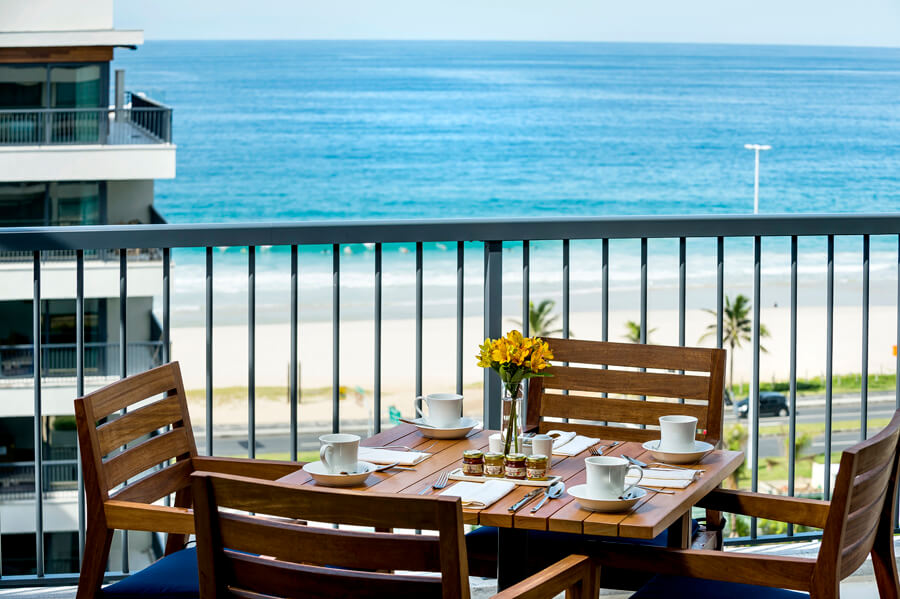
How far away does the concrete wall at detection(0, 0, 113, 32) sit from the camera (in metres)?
18.2

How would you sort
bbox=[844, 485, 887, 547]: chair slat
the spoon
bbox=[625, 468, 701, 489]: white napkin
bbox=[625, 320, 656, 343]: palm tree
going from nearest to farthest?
bbox=[844, 485, 887, 547]: chair slat < the spoon < bbox=[625, 468, 701, 489]: white napkin < bbox=[625, 320, 656, 343]: palm tree

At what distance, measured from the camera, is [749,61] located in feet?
135

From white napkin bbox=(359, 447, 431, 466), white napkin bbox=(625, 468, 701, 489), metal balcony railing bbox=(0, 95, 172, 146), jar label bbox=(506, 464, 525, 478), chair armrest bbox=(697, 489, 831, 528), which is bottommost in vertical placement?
chair armrest bbox=(697, 489, 831, 528)

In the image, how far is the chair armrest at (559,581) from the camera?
6.42ft

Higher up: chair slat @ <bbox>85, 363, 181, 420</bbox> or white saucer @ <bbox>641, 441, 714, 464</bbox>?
chair slat @ <bbox>85, 363, 181, 420</bbox>

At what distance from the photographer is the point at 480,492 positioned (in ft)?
7.55

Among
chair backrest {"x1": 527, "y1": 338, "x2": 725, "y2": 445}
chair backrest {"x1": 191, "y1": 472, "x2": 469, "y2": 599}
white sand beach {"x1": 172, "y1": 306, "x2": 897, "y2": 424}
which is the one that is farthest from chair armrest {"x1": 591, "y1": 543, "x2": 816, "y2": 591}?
white sand beach {"x1": 172, "y1": 306, "x2": 897, "y2": 424}

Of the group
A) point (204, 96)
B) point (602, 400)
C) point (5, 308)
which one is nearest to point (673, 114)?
point (204, 96)

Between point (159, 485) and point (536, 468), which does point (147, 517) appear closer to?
point (159, 485)

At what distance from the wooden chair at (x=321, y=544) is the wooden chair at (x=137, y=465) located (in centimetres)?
44

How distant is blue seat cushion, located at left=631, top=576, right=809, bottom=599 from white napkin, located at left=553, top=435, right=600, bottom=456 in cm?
38

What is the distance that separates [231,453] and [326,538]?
1966 cm

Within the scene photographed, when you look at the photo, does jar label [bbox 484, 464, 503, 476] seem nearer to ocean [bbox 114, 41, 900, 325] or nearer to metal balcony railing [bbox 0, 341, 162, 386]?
metal balcony railing [bbox 0, 341, 162, 386]

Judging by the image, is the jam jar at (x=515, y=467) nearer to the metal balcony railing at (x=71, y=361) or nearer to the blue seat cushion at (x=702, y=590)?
the blue seat cushion at (x=702, y=590)
